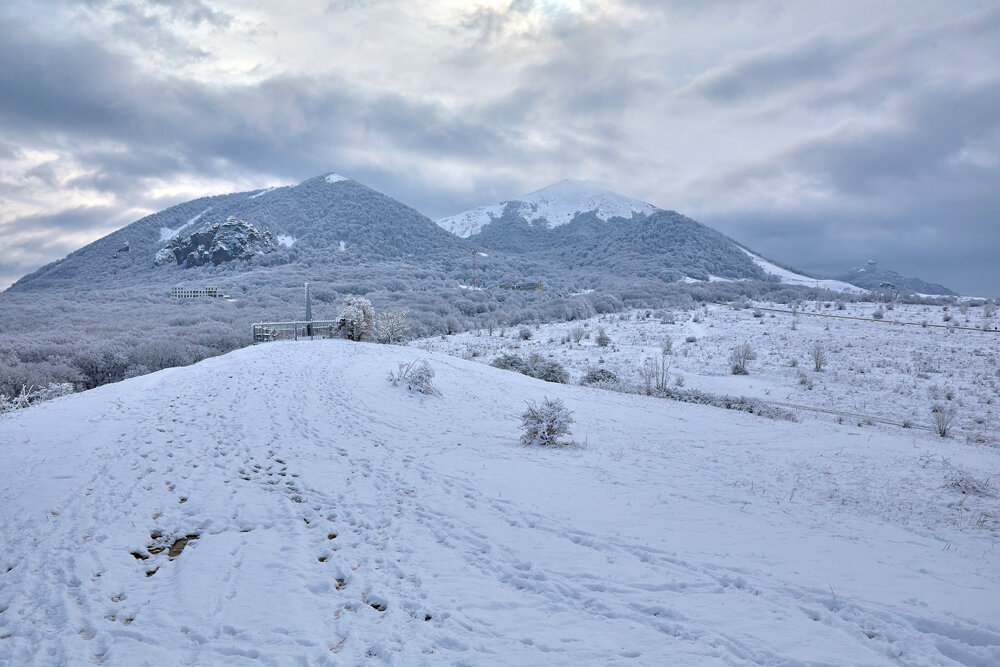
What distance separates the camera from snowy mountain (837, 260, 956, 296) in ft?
247

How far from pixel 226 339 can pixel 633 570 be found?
2961 centimetres

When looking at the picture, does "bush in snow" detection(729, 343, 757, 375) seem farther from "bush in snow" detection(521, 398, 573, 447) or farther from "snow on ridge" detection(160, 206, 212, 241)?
"snow on ridge" detection(160, 206, 212, 241)

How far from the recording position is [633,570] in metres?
5.04

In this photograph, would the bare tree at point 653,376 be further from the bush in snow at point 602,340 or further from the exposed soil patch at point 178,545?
the exposed soil patch at point 178,545

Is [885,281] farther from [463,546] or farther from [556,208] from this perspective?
[463,546]

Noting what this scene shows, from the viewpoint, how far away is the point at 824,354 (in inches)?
894

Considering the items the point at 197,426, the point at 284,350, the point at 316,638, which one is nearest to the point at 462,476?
the point at 316,638

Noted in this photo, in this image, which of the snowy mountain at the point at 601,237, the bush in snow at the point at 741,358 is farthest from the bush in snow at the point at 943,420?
the snowy mountain at the point at 601,237

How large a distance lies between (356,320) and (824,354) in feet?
80.4

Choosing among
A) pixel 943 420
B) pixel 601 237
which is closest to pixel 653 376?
pixel 943 420

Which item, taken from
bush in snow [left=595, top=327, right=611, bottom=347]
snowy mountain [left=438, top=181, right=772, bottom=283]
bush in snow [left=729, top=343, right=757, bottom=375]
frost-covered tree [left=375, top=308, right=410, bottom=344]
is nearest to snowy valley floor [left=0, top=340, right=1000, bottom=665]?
bush in snow [left=729, top=343, right=757, bottom=375]

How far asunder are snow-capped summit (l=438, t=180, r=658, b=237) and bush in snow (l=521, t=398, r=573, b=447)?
130115 millimetres

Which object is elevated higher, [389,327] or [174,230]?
[174,230]

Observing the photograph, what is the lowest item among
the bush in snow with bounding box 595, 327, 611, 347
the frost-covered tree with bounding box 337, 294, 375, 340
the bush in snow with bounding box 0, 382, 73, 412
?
the bush in snow with bounding box 0, 382, 73, 412
